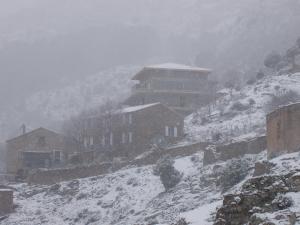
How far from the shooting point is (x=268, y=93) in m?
77.4

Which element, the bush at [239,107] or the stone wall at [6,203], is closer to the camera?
the stone wall at [6,203]

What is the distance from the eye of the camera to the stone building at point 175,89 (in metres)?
92.9

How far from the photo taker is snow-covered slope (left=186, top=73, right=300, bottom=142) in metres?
67.1

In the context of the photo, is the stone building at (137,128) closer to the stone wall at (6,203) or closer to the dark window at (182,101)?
the dark window at (182,101)

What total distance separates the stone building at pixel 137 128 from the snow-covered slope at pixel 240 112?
6.60ft

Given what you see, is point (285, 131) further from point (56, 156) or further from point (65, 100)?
point (65, 100)

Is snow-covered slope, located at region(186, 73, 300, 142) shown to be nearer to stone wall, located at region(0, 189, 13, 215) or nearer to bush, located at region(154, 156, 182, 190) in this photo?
bush, located at region(154, 156, 182, 190)

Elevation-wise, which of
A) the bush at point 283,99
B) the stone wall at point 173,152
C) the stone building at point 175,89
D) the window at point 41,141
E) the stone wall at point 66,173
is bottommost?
the stone wall at point 66,173

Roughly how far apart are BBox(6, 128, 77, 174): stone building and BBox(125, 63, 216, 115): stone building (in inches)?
646

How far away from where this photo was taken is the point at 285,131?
4375 cm

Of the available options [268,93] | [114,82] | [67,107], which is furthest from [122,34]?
[268,93]

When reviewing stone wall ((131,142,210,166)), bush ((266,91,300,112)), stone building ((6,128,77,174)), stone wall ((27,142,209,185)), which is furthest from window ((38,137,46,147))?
bush ((266,91,300,112))

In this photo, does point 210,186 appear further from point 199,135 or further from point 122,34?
point 122,34

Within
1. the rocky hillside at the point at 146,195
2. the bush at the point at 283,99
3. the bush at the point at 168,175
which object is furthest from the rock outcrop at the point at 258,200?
the bush at the point at 283,99
